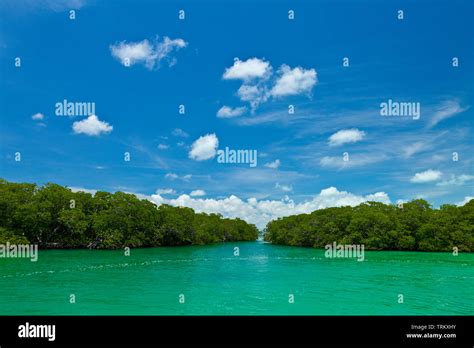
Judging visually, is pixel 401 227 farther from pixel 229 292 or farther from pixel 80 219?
pixel 80 219

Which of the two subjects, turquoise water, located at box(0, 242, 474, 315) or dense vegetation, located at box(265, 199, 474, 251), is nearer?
turquoise water, located at box(0, 242, 474, 315)

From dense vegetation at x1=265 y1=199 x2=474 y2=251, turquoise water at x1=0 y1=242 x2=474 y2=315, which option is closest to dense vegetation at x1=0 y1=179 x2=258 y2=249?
turquoise water at x1=0 y1=242 x2=474 y2=315

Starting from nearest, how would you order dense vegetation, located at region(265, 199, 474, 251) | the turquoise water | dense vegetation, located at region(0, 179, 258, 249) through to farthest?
the turquoise water < dense vegetation, located at region(0, 179, 258, 249) < dense vegetation, located at region(265, 199, 474, 251)

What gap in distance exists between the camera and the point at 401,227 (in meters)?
65.4

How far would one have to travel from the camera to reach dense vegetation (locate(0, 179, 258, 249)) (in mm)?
57000

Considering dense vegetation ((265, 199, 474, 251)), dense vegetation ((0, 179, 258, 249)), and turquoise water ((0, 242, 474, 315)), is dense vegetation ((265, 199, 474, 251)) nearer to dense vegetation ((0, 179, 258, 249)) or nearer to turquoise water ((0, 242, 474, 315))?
turquoise water ((0, 242, 474, 315))

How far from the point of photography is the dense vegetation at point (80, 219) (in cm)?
5700

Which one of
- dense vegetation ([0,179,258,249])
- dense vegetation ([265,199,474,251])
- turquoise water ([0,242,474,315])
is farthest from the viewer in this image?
dense vegetation ([265,199,474,251])

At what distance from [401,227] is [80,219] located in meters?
56.0

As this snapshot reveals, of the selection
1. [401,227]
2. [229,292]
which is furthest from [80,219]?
[401,227]

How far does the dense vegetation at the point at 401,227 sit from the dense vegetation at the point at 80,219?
34184 millimetres

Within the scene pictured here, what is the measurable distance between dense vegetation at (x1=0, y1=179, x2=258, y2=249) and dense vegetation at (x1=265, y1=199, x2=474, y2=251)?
3418 centimetres
